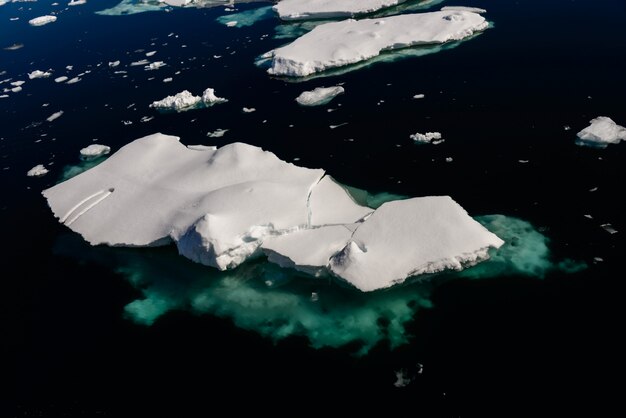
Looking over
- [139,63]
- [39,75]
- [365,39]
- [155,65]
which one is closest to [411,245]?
[365,39]

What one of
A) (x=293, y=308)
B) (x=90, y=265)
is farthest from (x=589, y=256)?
(x=90, y=265)

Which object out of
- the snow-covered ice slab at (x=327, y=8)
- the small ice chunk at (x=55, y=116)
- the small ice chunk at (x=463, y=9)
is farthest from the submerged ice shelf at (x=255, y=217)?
the small ice chunk at (x=463, y=9)

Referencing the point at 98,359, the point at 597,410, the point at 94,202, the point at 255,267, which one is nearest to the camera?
the point at 597,410

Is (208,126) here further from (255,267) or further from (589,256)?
(589,256)

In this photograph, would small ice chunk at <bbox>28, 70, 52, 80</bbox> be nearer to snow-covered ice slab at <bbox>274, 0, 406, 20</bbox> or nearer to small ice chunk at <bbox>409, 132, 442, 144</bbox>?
snow-covered ice slab at <bbox>274, 0, 406, 20</bbox>

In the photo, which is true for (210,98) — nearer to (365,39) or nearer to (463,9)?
(365,39)

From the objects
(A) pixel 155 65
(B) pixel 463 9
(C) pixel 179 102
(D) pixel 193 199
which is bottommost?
(A) pixel 155 65
